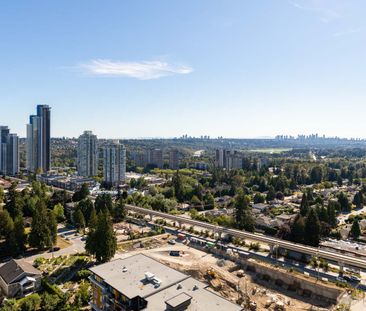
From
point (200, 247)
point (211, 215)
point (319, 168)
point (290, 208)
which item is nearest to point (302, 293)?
point (200, 247)

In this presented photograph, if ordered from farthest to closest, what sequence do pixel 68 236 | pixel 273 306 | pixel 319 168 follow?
pixel 319 168
pixel 68 236
pixel 273 306

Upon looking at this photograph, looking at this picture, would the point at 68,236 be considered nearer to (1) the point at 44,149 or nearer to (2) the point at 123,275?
(2) the point at 123,275

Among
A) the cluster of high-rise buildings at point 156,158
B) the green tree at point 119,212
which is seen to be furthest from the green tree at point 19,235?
the cluster of high-rise buildings at point 156,158

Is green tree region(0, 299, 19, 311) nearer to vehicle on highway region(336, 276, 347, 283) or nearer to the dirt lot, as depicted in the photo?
the dirt lot

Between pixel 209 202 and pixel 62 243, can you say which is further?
pixel 209 202

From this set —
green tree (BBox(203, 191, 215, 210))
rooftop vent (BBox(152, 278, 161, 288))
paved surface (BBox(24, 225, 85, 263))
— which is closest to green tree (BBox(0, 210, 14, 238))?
paved surface (BBox(24, 225, 85, 263))

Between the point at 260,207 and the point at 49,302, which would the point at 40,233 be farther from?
the point at 260,207

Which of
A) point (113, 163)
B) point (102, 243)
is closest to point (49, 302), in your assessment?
point (102, 243)
